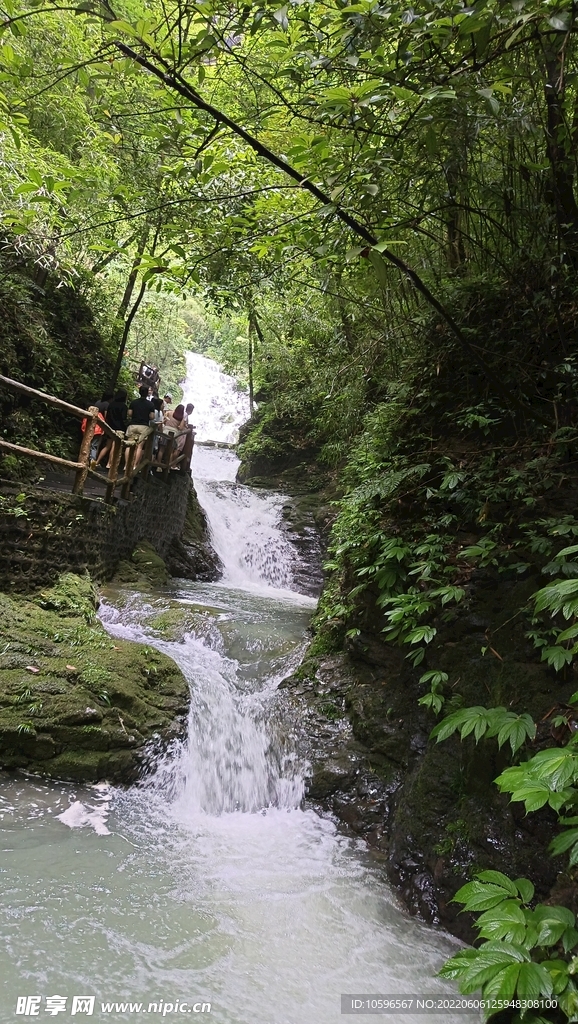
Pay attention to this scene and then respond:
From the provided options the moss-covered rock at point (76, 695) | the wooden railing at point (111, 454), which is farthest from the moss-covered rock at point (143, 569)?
the moss-covered rock at point (76, 695)

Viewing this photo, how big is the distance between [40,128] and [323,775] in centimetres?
1074

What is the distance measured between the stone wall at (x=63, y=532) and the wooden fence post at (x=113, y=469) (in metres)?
0.17

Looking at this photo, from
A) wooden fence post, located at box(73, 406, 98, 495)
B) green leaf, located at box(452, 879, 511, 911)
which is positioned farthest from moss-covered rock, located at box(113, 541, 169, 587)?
green leaf, located at box(452, 879, 511, 911)

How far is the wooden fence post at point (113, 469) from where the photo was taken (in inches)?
306

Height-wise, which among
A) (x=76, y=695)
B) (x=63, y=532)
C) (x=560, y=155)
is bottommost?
(x=76, y=695)

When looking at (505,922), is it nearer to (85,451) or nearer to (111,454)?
(85,451)

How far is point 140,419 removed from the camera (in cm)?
983

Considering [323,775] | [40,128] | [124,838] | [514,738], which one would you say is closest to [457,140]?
[514,738]

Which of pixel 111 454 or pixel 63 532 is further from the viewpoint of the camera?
pixel 111 454

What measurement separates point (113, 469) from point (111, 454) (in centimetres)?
33

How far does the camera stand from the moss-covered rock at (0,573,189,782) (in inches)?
170

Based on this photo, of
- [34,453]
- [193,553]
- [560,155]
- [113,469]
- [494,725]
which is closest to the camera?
[494,725]

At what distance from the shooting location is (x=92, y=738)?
14.7ft

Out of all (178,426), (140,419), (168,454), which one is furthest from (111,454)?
(178,426)
